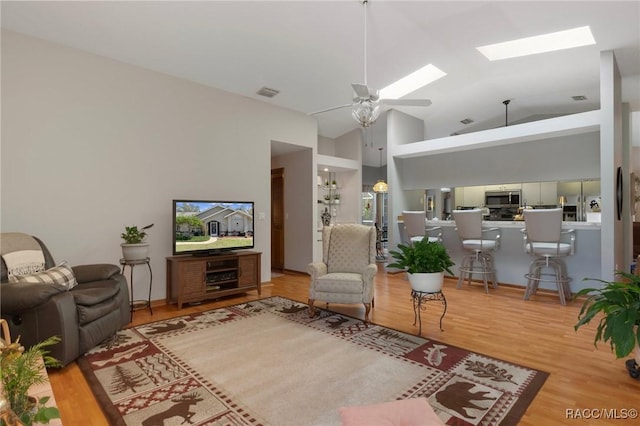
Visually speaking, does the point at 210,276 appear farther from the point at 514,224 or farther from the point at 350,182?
the point at 514,224

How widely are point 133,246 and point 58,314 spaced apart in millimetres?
1319

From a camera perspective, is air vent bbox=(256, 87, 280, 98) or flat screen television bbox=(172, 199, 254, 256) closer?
flat screen television bbox=(172, 199, 254, 256)

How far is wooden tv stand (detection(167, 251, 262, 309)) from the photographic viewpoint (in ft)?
13.4

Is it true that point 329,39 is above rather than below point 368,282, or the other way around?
above

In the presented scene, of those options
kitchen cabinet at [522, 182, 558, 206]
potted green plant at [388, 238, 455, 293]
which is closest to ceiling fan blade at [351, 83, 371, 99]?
potted green plant at [388, 238, 455, 293]

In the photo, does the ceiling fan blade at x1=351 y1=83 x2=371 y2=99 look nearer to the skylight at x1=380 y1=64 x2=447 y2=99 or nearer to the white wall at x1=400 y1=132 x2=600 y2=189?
the skylight at x1=380 y1=64 x2=447 y2=99

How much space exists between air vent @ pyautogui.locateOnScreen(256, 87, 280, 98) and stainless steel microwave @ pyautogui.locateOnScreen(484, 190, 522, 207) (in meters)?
5.66

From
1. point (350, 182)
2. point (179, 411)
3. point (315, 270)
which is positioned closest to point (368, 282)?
point (315, 270)

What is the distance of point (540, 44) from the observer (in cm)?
419

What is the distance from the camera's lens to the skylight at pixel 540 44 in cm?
389

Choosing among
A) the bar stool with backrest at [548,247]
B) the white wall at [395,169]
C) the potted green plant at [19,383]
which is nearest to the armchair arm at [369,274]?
the bar stool with backrest at [548,247]

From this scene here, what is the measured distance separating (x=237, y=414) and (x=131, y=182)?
3.19 m

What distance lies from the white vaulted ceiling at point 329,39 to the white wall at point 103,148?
0.83ft

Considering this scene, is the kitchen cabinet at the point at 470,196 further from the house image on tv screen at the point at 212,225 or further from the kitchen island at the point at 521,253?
the house image on tv screen at the point at 212,225
